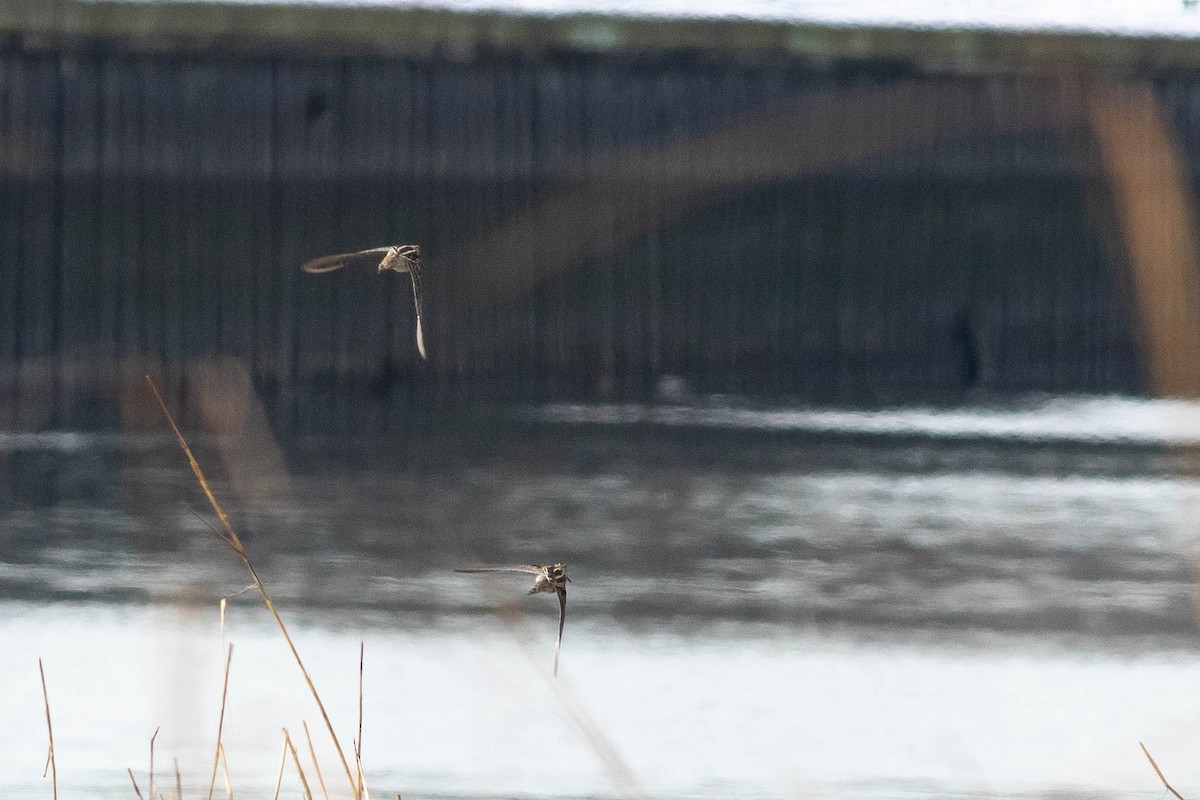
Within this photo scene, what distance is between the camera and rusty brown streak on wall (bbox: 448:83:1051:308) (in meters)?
4.45

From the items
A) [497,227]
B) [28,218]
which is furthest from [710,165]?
[28,218]

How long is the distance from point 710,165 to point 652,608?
87.4 inches

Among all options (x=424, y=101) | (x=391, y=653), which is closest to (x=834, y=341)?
(x=424, y=101)

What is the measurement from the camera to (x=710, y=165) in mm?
4484

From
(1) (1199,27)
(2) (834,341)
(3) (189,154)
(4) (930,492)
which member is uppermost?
(1) (1199,27)

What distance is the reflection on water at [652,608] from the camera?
1947 mm

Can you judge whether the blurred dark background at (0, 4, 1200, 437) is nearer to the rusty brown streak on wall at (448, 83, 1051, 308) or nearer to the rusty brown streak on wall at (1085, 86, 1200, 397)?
the rusty brown streak on wall at (448, 83, 1051, 308)

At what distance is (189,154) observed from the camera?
4.39 meters

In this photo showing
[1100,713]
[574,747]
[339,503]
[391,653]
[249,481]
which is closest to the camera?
[574,747]

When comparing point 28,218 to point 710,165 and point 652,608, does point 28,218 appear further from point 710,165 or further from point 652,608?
point 652,608

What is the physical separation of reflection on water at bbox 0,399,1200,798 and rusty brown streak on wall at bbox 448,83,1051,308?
0.62 metres

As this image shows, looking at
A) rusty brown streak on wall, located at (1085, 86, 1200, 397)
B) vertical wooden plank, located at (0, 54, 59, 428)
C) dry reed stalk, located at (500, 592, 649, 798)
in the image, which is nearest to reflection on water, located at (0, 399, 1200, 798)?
dry reed stalk, located at (500, 592, 649, 798)

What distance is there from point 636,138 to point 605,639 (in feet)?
7.75

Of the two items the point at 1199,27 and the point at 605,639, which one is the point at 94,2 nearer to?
the point at 605,639
